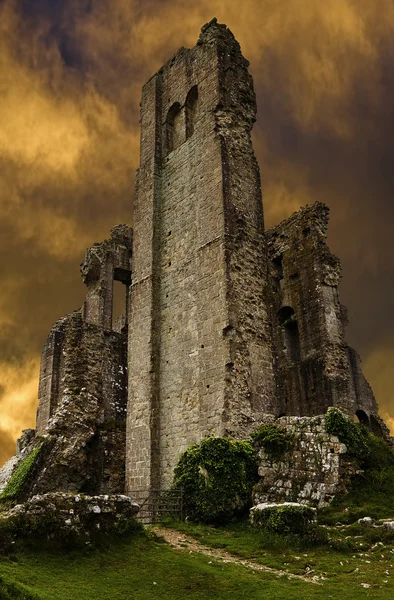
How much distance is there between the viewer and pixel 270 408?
1578cm

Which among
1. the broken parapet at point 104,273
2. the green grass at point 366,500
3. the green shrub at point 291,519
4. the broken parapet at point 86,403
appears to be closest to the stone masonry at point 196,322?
the broken parapet at point 86,403

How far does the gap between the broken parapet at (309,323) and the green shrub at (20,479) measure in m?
7.76

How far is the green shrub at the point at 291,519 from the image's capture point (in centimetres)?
948

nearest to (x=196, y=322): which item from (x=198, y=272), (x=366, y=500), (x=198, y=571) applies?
(x=198, y=272)

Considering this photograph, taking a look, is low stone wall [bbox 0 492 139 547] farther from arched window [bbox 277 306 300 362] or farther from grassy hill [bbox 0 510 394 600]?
arched window [bbox 277 306 300 362]

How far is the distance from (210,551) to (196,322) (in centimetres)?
802

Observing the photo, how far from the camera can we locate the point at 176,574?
7.84 meters

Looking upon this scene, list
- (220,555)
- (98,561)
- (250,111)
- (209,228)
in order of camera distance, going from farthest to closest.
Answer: (250,111)
(209,228)
(220,555)
(98,561)

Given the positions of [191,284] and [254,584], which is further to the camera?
[191,284]

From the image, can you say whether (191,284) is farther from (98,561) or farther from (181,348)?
(98,561)

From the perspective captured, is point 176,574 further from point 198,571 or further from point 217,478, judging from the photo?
point 217,478

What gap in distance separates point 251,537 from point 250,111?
14.0 meters

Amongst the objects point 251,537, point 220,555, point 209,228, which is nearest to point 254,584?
point 220,555

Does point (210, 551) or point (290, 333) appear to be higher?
point (290, 333)
